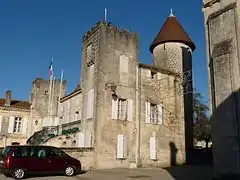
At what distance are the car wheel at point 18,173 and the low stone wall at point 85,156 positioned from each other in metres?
4.51

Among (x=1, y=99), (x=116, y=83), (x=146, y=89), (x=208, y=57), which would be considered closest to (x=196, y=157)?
(x=146, y=89)

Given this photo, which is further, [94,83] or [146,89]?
[146,89]

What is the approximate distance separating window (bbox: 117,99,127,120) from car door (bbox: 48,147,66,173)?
6181mm

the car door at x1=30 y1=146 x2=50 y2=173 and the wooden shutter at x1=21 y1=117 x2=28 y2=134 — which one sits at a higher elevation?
the wooden shutter at x1=21 y1=117 x2=28 y2=134

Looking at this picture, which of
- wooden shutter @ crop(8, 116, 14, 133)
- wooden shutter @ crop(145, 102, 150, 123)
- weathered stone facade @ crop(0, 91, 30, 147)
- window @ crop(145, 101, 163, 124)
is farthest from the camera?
wooden shutter @ crop(8, 116, 14, 133)

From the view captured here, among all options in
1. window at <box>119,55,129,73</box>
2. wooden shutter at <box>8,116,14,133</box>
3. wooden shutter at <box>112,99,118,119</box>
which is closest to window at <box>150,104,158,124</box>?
wooden shutter at <box>112,99,118,119</box>

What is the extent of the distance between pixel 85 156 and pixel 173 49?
12.6 m

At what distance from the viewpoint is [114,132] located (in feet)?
59.7

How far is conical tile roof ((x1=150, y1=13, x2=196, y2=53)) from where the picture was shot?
24812mm

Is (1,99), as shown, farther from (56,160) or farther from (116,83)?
(56,160)

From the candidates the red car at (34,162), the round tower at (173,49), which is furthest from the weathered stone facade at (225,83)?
the round tower at (173,49)

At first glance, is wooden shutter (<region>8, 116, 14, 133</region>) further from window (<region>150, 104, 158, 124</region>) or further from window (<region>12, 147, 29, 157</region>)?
window (<region>12, 147, 29, 157</region>)

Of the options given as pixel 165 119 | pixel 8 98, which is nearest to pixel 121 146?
pixel 165 119

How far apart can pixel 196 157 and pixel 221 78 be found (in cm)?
1428
